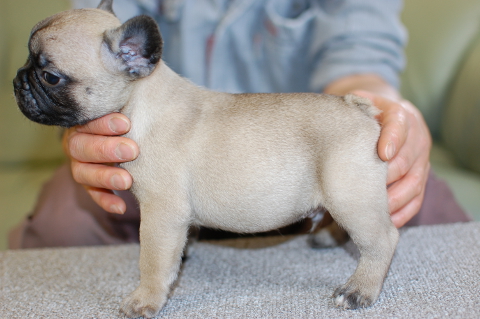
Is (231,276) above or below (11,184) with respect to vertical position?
above

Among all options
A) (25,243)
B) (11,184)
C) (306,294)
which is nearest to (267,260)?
(306,294)

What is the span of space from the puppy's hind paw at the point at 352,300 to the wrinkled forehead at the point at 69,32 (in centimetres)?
128

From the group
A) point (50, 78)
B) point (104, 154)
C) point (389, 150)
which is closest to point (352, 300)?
point (389, 150)

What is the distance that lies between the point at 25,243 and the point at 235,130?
212 cm

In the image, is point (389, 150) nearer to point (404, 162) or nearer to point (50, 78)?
point (404, 162)

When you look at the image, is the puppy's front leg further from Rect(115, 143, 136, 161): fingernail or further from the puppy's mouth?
the puppy's mouth

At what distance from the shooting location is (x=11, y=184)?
399cm

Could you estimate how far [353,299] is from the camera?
1522 mm

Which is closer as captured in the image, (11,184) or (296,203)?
(296,203)

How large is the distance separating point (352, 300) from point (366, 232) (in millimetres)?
251

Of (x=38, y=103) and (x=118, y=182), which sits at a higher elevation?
(x=38, y=103)

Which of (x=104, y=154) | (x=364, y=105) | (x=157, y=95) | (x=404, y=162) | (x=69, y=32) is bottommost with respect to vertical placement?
(x=404, y=162)

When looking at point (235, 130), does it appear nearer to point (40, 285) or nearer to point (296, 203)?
point (296, 203)

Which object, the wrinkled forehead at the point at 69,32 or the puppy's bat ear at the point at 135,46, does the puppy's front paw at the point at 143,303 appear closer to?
the puppy's bat ear at the point at 135,46
